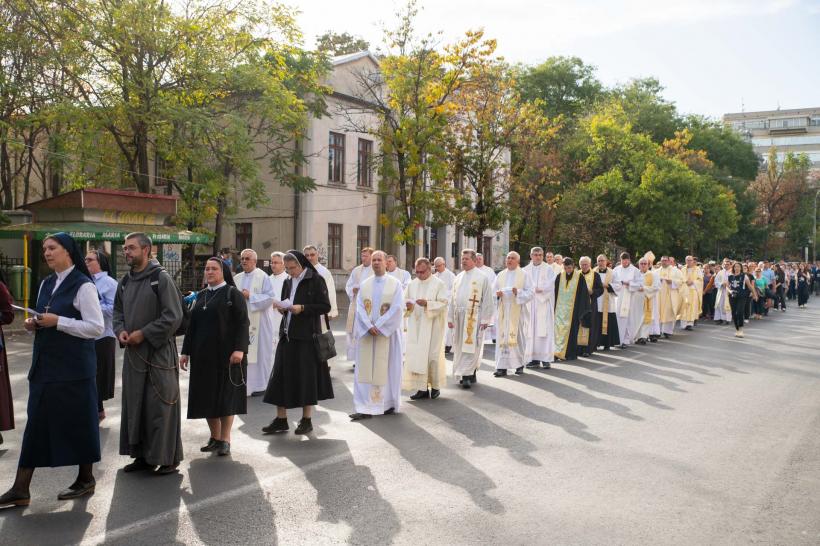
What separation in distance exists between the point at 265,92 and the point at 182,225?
5.37 metres

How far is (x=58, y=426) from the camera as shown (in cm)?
563

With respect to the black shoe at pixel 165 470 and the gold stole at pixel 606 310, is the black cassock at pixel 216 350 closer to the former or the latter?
the black shoe at pixel 165 470

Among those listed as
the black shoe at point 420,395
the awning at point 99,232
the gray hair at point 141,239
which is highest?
the awning at point 99,232

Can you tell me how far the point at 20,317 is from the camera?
856 inches

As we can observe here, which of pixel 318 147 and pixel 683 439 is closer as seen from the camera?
pixel 683 439

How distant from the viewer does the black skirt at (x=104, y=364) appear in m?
8.53

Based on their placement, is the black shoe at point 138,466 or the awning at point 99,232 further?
the awning at point 99,232

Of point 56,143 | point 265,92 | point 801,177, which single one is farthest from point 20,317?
point 801,177

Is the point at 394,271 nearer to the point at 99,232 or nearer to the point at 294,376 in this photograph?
the point at 294,376

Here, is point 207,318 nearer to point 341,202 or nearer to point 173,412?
point 173,412

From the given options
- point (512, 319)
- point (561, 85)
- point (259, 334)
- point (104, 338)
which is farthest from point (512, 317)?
point (561, 85)

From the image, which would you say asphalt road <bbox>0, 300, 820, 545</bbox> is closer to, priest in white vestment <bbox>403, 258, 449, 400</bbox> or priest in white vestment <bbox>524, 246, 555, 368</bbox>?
priest in white vestment <bbox>403, 258, 449, 400</bbox>

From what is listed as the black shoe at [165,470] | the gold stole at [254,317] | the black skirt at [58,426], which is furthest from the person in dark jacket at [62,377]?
the gold stole at [254,317]

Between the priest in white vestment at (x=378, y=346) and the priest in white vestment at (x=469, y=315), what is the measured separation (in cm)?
220
